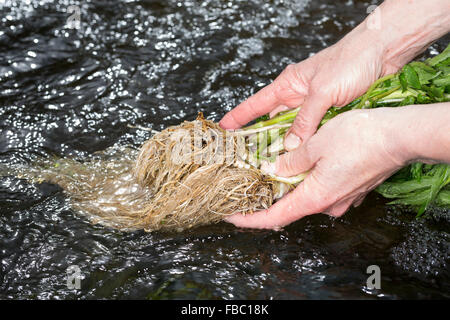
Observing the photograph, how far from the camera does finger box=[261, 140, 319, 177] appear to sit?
2250mm

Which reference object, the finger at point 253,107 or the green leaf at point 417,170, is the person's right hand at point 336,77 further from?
the green leaf at point 417,170

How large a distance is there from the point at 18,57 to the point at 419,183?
124 inches

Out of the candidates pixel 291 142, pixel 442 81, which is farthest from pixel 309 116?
pixel 442 81

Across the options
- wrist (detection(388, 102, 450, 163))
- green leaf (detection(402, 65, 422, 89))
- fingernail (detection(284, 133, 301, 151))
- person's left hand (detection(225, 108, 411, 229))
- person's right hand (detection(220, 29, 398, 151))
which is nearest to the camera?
wrist (detection(388, 102, 450, 163))

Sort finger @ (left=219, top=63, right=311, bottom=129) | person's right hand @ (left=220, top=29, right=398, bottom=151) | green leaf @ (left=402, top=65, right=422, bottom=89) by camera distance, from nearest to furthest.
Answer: green leaf @ (left=402, top=65, right=422, bottom=89)
person's right hand @ (left=220, top=29, right=398, bottom=151)
finger @ (left=219, top=63, right=311, bottom=129)

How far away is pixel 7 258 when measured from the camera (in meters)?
2.33

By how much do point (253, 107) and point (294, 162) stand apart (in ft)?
1.67

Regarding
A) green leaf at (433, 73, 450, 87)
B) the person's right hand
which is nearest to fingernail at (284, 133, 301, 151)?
the person's right hand

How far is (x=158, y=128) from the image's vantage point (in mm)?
3166

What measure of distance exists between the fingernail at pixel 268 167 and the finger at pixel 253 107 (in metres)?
0.36

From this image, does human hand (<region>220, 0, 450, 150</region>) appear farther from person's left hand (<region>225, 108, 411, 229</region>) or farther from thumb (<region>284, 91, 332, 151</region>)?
person's left hand (<region>225, 108, 411, 229</region>)
